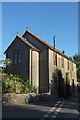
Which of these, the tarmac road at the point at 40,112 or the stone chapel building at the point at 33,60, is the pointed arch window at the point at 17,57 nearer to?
the stone chapel building at the point at 33,60

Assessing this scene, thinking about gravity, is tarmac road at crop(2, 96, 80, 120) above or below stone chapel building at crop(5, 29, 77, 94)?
below

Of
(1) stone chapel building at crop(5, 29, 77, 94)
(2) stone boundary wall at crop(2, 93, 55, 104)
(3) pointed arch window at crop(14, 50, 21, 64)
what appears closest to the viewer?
(2) stone boundary wall at crop(2, 93, 55, 104)

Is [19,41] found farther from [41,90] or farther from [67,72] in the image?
[67,72]

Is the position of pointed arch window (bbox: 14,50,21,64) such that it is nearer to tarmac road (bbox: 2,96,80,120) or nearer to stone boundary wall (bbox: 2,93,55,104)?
stone boundary wall (bbox: 2,93,55,104)

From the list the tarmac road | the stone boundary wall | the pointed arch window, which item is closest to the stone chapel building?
the pointed arch window

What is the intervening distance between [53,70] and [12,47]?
643cm

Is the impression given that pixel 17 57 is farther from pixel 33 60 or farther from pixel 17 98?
pixel 17 98

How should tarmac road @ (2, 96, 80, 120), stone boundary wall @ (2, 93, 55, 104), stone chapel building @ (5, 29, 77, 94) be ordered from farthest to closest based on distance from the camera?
stone chapel building @ (5, 29, 77, 94) < stone boundary wall @ (2, 93, 55, 104) < tarmac road @ (2, 96, 80, 120)

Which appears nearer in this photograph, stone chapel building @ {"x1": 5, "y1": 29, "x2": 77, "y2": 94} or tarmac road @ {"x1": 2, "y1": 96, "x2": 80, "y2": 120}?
tarmac road @ {"x1": 2, "y1": 96, "x2": 80, "y2": 120}

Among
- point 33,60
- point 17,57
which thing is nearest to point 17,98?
point 33,60

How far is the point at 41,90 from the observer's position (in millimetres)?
39531

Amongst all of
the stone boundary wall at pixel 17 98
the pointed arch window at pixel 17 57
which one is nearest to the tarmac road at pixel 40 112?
the stone boundary wall at pixel 17 98

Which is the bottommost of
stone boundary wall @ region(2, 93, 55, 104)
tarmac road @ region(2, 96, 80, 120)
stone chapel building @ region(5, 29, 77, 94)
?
tarmac road @ region(2, 96, 80, 120)

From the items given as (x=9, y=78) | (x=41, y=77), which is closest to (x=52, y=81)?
(x=41, y=77)
